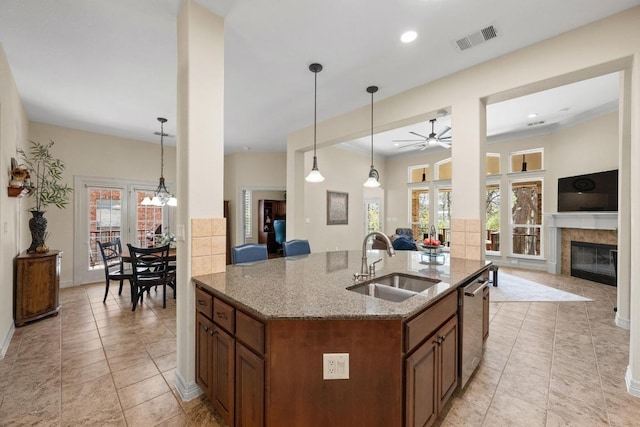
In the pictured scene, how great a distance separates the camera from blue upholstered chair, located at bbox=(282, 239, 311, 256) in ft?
11.8

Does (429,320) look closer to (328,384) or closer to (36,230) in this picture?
(328,384)

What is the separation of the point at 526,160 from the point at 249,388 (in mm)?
7930

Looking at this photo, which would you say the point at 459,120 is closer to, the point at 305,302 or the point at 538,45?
the point at 538,45

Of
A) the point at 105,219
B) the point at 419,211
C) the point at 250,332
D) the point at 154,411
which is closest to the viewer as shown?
the point at 250,332

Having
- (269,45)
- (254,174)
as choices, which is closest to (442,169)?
(254,174)

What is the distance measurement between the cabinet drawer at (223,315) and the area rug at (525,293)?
14.1 feet

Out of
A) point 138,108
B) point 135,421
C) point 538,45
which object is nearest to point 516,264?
point 538,45

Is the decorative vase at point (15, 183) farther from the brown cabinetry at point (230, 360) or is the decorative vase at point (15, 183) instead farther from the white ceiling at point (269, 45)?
the brown cabinetry at point (230, 360)

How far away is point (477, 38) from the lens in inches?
103

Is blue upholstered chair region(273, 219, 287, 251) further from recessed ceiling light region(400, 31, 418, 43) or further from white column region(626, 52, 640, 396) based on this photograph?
white column region(626, 52, 640, 396)

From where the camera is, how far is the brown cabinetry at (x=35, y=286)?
3320 mm

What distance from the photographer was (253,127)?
17.5ft

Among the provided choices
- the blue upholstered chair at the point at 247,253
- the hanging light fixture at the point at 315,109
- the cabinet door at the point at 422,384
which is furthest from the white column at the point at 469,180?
the blue upholstered chair at the point at 247,253

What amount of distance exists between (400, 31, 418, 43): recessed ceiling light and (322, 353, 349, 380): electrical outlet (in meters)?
2.69
